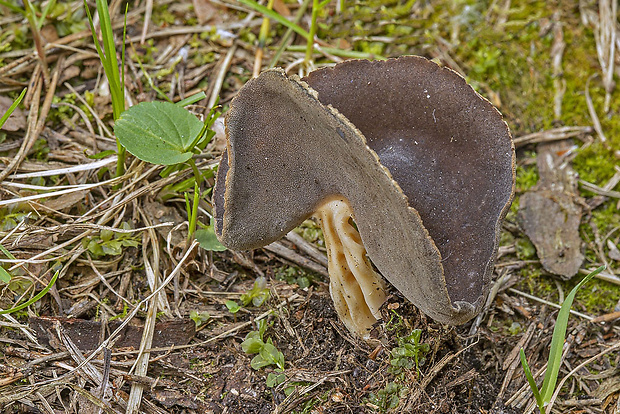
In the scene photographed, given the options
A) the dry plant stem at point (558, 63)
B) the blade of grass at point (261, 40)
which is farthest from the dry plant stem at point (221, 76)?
the dry plant stem at point (558, 63)

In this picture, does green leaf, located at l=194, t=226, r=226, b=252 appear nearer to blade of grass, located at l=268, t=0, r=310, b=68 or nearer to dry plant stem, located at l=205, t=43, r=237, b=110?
dry plant stem, located at l=205, t=43, r=237, b=110

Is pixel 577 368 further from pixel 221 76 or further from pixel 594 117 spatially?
pixel 221 76

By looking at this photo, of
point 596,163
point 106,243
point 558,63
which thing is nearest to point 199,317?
point 106,243

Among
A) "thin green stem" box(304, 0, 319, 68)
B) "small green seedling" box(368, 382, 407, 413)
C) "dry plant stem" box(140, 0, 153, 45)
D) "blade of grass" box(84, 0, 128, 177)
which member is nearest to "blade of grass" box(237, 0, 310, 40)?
"thin green stem" box(304, 0, 319, 68)

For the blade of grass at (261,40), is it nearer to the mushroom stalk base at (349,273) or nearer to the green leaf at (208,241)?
the green leaf at (208,241)

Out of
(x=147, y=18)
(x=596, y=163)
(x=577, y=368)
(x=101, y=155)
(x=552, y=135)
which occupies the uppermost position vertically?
(x=147, y=18)

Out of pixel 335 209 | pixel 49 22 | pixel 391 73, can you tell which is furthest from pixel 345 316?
pixel 49 22
